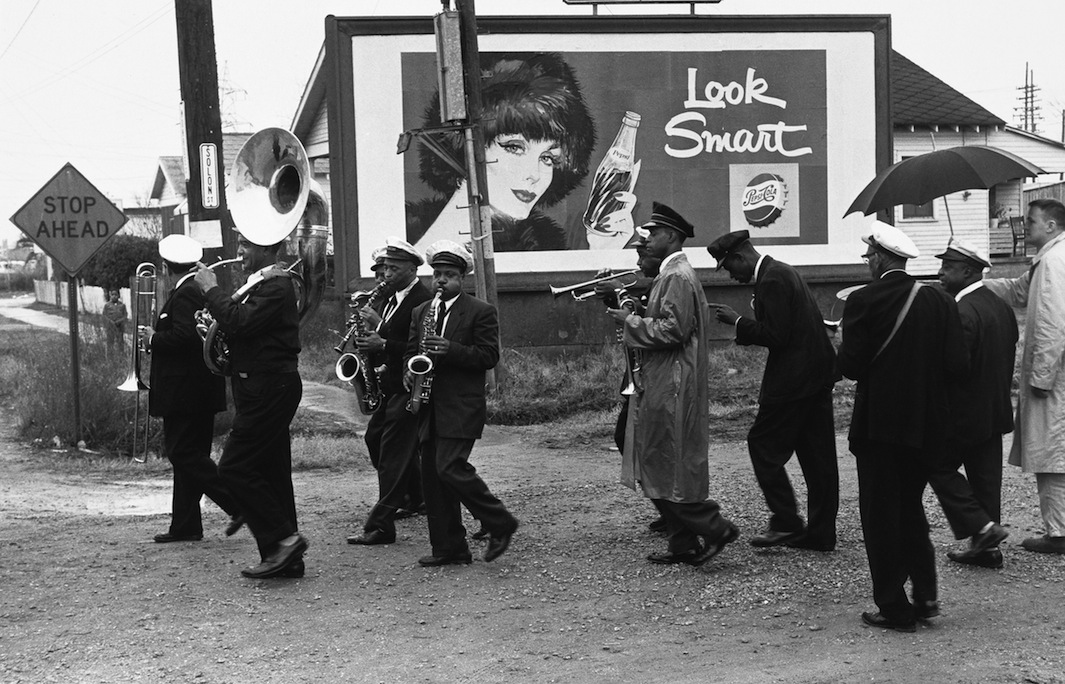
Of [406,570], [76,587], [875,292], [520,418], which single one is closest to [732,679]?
[875,292]

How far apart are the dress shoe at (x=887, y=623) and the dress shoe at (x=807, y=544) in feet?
4.55

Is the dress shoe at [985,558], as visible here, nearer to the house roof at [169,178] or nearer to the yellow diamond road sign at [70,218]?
the yellow diamond road sign at [70,218]

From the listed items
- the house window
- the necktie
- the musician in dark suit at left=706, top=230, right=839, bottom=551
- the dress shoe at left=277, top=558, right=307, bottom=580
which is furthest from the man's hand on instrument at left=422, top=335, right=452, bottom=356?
the house window

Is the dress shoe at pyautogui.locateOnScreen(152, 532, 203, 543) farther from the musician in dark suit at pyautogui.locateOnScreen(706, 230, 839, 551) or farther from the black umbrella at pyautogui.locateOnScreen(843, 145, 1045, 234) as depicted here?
the black umbrella at pyautogui.locateOnScreen(843, 145, 1045, 234)

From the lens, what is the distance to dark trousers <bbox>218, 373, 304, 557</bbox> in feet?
22.5

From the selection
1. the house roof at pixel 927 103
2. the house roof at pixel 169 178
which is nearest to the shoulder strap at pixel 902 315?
the house roof at pixel 927 103

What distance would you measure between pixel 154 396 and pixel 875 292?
4.39 m

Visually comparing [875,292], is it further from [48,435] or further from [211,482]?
[48,435]

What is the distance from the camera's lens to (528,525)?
27.8 ft

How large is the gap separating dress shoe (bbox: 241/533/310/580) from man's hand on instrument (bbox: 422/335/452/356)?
1281 mm

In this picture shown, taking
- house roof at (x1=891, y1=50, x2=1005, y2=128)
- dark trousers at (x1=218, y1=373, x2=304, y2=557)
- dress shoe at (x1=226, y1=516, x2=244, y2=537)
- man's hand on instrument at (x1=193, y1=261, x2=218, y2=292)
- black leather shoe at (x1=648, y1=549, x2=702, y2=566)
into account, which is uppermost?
house roof at (x1=891, y1=50, x2=1005, y2=128)

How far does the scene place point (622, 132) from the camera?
723 inches

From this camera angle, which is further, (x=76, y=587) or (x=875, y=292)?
(x=76, y=587)

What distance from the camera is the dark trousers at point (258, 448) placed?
6.87 metres
